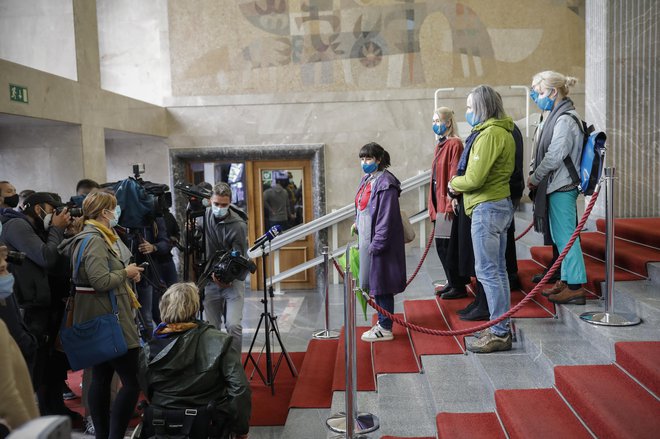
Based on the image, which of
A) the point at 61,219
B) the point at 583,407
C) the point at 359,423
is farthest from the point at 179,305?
the point at 583,407

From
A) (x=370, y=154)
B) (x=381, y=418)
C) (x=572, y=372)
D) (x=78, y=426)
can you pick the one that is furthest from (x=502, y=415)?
(x=78, y=426)

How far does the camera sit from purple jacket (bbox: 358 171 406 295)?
15.3 feet

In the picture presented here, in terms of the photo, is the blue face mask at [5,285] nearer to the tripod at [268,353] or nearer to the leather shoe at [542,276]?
the tripod at [268,353]

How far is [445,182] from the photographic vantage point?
16.3 ft

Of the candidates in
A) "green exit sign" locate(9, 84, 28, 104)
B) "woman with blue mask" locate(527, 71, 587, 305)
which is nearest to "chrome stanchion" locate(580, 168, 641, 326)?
"woman with blue mask" locate(527, 71, 587, 305)

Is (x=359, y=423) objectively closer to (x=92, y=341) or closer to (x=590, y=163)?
(x=92, y=341)

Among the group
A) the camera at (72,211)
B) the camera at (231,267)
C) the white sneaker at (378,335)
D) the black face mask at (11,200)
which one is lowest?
the white sneaker at (378,335)

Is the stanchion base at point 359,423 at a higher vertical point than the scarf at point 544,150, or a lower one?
lower

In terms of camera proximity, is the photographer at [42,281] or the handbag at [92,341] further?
the photographer at [42,281]

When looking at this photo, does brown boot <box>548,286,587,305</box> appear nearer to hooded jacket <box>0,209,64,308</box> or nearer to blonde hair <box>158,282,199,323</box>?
blonde hair <box>158,282,199,323</box>

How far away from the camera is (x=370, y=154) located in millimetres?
4723

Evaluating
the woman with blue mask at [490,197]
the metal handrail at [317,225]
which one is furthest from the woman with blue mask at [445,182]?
the metal handrail at [317,225]

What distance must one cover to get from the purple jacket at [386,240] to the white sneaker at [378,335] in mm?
419

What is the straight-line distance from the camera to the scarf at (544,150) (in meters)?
4.15
